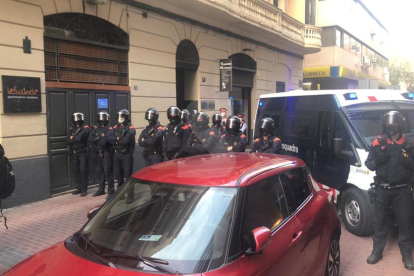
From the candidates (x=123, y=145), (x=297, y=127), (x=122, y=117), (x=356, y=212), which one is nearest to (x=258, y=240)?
(x=356, y=212)

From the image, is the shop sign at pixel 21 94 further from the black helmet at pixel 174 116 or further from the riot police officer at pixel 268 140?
the riot police officer at pixel 268 140

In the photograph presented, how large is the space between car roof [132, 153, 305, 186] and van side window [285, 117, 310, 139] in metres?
3.39

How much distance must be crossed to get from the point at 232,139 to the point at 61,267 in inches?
211

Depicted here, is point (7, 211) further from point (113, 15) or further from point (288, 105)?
point (288, 105)

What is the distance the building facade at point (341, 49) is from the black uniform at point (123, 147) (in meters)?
15.6

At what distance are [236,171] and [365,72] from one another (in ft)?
107

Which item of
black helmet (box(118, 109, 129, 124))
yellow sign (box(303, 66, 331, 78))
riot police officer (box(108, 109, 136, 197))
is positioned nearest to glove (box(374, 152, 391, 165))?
riot police officer (box(108, 109, 136, 197))

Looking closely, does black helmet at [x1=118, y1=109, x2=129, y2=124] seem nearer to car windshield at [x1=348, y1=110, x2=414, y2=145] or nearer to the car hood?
car windshield at [x1=348, y1=110, x2=414, y2=145]

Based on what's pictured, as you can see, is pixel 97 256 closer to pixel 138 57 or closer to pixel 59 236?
pixel 59 236

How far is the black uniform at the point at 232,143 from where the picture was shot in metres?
7.27

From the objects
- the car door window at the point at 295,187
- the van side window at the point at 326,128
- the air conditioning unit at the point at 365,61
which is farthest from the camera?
the air conditioning unit at the point at 365,61

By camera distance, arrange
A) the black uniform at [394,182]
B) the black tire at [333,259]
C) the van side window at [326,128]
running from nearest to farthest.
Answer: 1. the black tire at [333,259]
2. the black uniform at [394,182]
3. the van side window at [326,128]

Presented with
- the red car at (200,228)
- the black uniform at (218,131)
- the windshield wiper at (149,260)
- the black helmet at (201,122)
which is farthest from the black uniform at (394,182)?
the black helmet at (201,122)

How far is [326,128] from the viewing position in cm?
626
